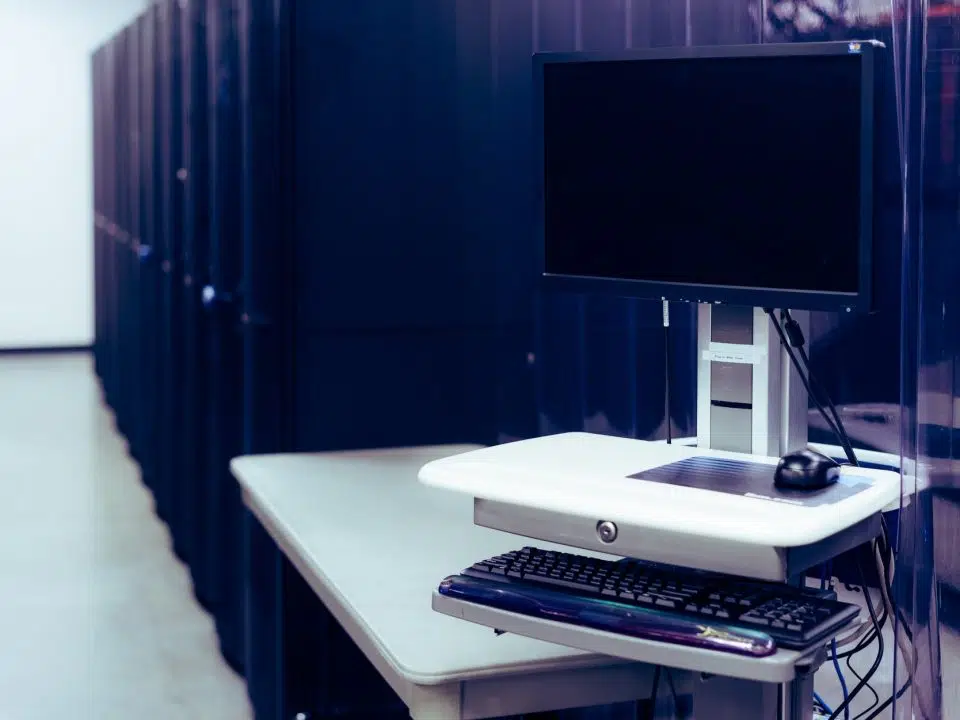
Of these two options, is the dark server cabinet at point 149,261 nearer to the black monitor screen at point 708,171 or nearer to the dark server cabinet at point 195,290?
the dark server cabinet at point 195,290

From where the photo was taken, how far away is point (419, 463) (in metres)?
2.36

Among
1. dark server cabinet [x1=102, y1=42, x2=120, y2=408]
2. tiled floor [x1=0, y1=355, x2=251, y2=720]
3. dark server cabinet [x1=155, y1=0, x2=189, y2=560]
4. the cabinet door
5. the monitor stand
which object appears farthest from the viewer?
dark server cabinet [x1=102, y1=42, x2=120, y2=408]

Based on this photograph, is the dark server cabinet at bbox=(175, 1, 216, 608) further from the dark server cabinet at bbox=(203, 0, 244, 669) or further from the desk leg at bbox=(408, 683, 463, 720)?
the desk leg at bbox=(408, 683, 463, 720)

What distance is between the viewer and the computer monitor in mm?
1349

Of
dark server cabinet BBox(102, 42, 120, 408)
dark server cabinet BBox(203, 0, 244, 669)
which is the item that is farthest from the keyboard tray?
dark server cabinet BBox(102, 42, 120, 408)

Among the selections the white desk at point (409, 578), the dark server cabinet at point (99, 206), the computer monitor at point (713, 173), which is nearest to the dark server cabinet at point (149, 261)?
the dark server cabinet at point (99, 206)

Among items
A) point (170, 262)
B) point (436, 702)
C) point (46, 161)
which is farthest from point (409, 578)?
point (46, 161)

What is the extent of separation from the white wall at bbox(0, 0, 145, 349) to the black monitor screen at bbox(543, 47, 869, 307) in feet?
25.3

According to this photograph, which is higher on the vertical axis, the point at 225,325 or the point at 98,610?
the point at 225,325

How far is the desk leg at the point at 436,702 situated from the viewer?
4.45ft

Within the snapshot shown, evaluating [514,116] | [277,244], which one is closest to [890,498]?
[514,116]

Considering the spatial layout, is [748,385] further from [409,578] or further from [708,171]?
[409,578]

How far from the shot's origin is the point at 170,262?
4262 mm

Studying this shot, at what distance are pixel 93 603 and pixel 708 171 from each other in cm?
291
